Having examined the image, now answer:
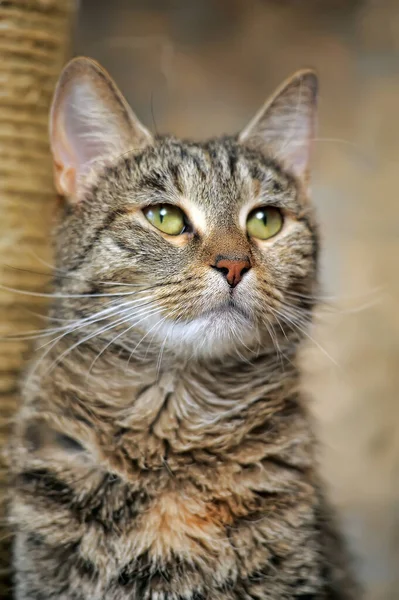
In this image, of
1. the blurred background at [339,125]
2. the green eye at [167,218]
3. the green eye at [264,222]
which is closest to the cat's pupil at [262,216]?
the green eye at [264,222]

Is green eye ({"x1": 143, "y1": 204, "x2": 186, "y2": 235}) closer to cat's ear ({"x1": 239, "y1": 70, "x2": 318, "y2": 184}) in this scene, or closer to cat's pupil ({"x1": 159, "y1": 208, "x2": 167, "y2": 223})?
cat's pupil ({"x1": 159, "y1": 208, "x2": 167, "y2": 223})

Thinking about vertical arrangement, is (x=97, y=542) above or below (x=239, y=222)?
below

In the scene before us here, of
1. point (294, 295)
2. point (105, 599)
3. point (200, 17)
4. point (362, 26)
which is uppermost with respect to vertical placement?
point (362, 26)

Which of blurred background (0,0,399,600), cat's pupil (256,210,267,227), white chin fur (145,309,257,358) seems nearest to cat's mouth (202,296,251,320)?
white chin fur (145,309,257,358)

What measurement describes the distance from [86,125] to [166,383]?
0.49 meters

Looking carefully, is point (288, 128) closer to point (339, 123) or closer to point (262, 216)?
point (262, 216)

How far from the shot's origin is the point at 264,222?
4.08ft

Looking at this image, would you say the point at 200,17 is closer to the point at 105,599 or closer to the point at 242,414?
the point at 242,414

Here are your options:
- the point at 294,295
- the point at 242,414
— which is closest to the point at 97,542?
the point at 242,414

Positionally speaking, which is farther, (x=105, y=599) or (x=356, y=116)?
(x=356, y=116)

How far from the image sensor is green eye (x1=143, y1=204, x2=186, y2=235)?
1.16 meters

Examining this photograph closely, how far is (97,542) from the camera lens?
1070mm

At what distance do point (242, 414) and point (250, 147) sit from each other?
539 millimetres

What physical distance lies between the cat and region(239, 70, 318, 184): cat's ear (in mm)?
21
